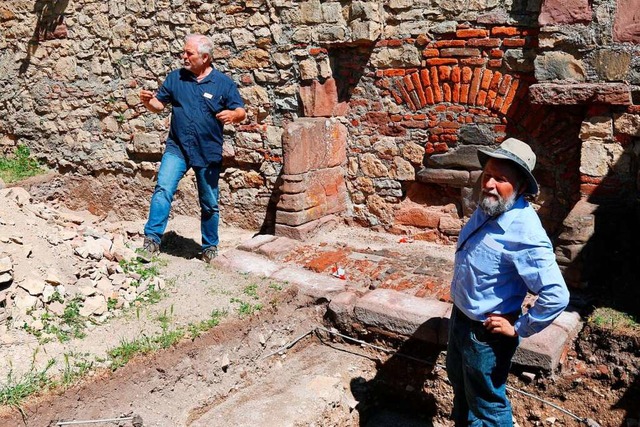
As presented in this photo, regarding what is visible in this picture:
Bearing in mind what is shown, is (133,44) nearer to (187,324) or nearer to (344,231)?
(344,231)

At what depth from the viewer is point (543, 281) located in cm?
289

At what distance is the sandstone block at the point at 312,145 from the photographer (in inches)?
234

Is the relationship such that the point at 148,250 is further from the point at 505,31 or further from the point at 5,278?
the point at 505,31

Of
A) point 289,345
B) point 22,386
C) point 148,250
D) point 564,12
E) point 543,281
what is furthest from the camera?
point 148,250

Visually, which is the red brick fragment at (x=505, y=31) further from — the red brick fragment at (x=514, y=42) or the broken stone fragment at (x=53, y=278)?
the broken stone fragment at (x=53, y=278)

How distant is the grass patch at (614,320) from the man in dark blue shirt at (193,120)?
3041mm

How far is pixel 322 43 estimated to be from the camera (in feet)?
20.3

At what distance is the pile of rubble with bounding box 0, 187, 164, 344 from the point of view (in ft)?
13.5

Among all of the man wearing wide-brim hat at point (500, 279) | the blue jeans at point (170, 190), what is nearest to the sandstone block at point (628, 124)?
the man wearing wide-brim hat at point (500, 279)

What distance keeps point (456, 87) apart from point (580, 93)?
45.5 inches

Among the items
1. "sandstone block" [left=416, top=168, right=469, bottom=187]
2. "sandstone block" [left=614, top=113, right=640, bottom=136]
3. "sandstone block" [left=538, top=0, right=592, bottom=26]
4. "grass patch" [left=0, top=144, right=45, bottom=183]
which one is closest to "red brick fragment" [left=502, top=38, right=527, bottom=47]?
"sandstone block" [left=538, top=0, right=592, bottom=26]

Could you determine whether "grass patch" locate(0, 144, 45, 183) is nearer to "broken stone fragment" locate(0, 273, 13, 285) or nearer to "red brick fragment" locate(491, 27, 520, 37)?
"broken stone fragment" locate(0, 273, 13, 285)

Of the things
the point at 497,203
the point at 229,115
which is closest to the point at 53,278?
the point at 229,115

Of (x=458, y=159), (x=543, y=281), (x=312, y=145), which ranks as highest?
(x=312, y=145)
